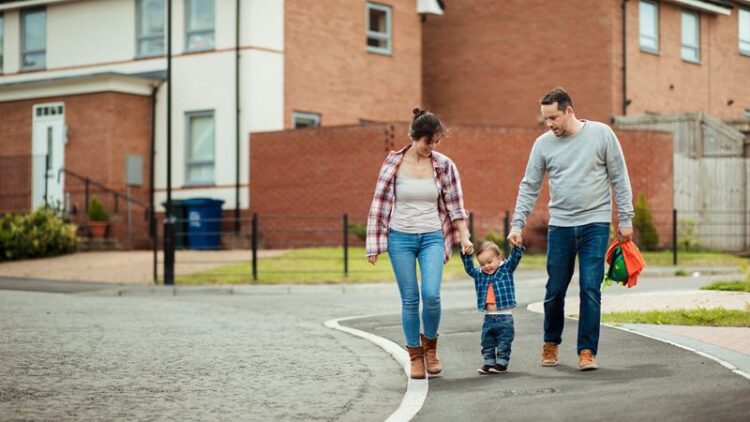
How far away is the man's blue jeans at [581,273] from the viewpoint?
9.23 metres

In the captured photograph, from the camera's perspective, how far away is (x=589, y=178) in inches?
365

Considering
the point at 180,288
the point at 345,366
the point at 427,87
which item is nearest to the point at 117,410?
the point at 345,366

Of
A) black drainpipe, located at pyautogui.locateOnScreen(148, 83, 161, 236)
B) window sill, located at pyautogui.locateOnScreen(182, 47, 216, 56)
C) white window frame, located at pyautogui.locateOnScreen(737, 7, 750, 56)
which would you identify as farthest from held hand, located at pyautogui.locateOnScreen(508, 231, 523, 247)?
white window frame, located at pyautogui.locateOnScreen(737, 7, 750, 56)

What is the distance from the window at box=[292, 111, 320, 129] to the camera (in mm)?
33025

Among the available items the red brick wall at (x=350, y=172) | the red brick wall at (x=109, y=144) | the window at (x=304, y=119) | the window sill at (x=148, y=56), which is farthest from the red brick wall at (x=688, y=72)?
the red brick wall at (x=109, y=144)

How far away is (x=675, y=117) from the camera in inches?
1335

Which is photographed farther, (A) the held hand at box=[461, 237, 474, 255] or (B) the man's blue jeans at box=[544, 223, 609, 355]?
(B) the man's blue jeans at box=[544, 223, 609, 355]

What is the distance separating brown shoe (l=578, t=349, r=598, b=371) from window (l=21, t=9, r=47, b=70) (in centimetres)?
2981

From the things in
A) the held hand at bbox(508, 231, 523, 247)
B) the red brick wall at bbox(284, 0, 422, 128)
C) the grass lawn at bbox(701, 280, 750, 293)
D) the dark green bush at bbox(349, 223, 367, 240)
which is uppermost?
the red brick wall at bbox(284, 0, 422, 128)

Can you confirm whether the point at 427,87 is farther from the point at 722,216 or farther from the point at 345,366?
the point at 345,366

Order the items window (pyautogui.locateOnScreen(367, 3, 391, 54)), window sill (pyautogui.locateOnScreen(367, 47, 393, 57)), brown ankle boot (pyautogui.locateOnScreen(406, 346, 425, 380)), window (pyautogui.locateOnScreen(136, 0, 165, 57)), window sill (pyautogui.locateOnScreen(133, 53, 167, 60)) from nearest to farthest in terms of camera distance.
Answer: brown ankle boot (pyautogui.locateOnScreen(406, 346, 425, 380))
window sill (pyautogui.locateOnScreen(133, 53, 167, 60))
window (pyautogui.locateOnScreen(136, 0, 165, 57))
window sill (pyautogui.locateOnScreen(367, 47, 393, 57))
window (pyautogui.locateOnScreen(367, 3, 391, 54))

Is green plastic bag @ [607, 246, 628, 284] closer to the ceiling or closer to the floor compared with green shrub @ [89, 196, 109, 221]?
closer to the floor

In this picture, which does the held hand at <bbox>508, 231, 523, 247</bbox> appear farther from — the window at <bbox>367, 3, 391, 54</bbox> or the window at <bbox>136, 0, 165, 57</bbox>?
the window at <bbox>367, 3, 391, 54</bbox>

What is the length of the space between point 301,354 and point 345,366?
97 cm
